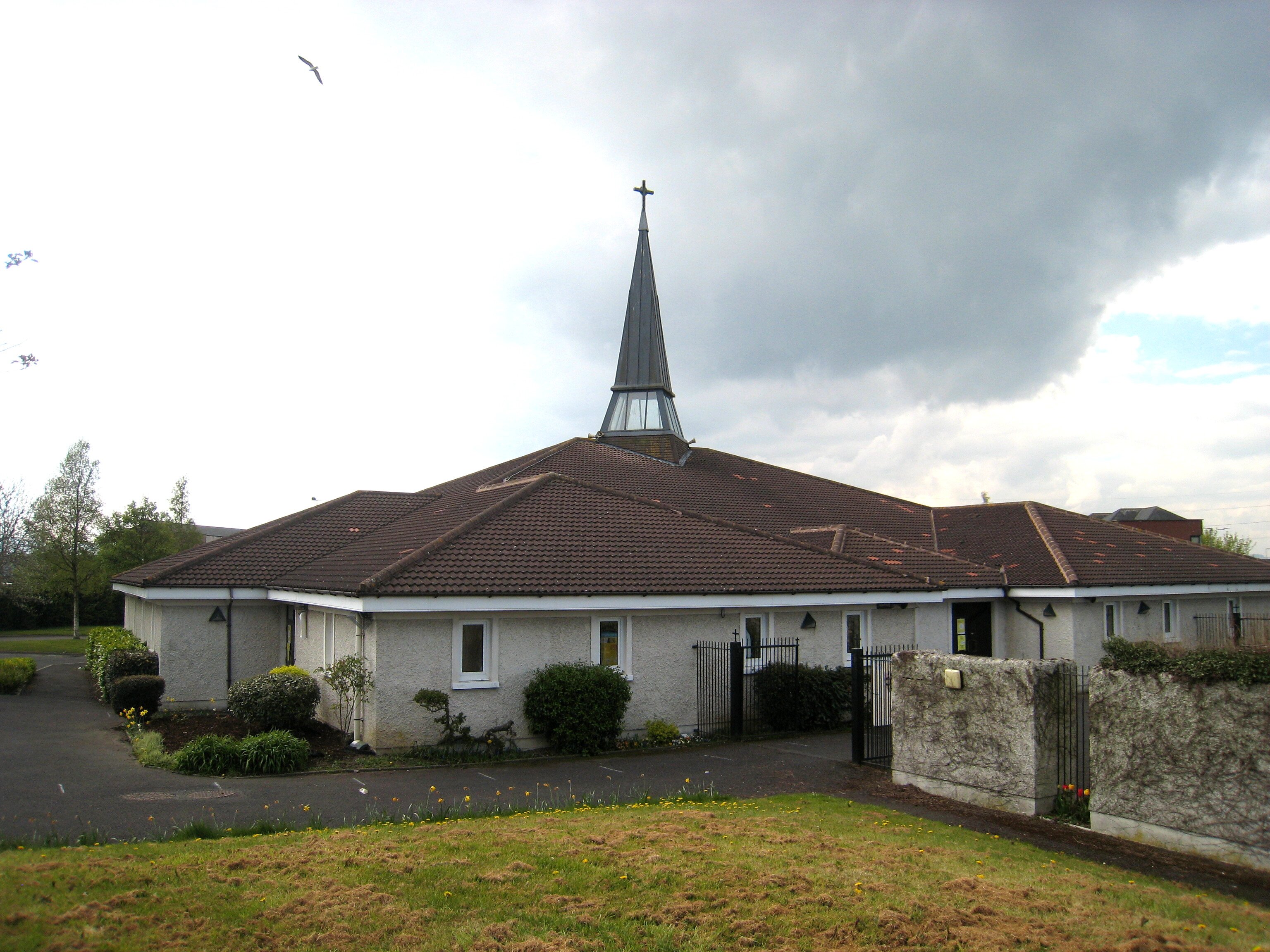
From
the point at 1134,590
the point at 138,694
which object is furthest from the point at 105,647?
the point at 1134,590

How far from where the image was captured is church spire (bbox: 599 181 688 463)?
1282 inches

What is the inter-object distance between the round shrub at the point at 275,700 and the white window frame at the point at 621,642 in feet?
16.3

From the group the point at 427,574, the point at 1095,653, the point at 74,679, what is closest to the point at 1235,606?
the point at 1095,653

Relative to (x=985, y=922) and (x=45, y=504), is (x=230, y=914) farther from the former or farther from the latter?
(x=45, y=504)

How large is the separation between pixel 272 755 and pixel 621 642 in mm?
6152

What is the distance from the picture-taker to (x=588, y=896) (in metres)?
6.93

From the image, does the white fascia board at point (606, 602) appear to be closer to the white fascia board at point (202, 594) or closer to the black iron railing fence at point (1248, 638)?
the white fascia board at point (202, 594)

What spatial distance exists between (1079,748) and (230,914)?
9.48 meters

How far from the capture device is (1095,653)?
24312mm

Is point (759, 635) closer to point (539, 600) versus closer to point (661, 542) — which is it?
point (661, 542)

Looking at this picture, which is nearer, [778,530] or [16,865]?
[16,865]

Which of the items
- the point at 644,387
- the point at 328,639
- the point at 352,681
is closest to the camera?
the point at 352,681

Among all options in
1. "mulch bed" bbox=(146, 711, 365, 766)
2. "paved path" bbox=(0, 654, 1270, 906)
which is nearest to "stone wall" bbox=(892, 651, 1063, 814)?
"paved path" bbox=(0, 654, 1270, 906)

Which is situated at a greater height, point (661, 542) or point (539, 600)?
point (661, 542)
